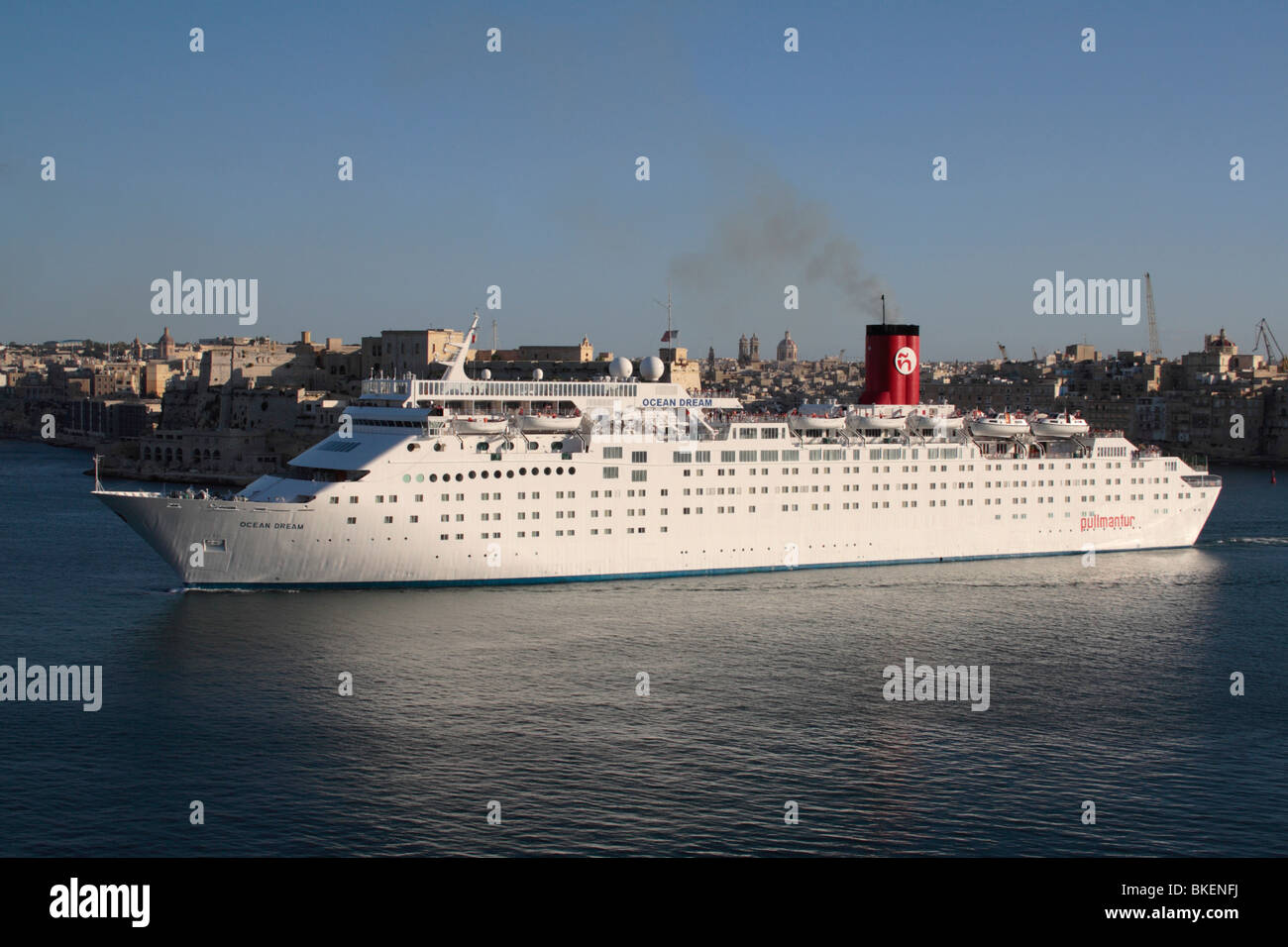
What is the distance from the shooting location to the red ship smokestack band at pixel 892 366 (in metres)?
36.7

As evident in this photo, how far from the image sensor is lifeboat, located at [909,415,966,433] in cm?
3494

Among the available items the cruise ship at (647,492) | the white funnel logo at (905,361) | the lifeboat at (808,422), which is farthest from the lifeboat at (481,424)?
the white funnel logo at (905,361)

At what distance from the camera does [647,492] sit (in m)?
30.2

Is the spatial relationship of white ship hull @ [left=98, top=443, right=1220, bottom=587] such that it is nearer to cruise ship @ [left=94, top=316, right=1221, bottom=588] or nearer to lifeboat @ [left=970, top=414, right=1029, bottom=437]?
cruise ship @ [left=94, top=316, right=1221, bottom=588]

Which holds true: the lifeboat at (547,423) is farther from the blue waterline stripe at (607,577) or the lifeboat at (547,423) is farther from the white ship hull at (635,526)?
the blue waterline stripe at (607,577)

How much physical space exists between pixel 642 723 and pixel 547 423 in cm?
1306

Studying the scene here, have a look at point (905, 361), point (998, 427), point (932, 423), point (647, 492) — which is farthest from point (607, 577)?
point (998, 427)

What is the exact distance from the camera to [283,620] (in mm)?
24484

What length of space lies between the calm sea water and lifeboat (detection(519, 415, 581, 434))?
13.3ft

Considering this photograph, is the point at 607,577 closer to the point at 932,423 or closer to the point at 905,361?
the point at 932,423

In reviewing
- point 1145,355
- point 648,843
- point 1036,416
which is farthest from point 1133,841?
point 1145,355

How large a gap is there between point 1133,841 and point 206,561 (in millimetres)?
19694

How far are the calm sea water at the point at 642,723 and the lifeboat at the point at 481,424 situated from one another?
3895mm
